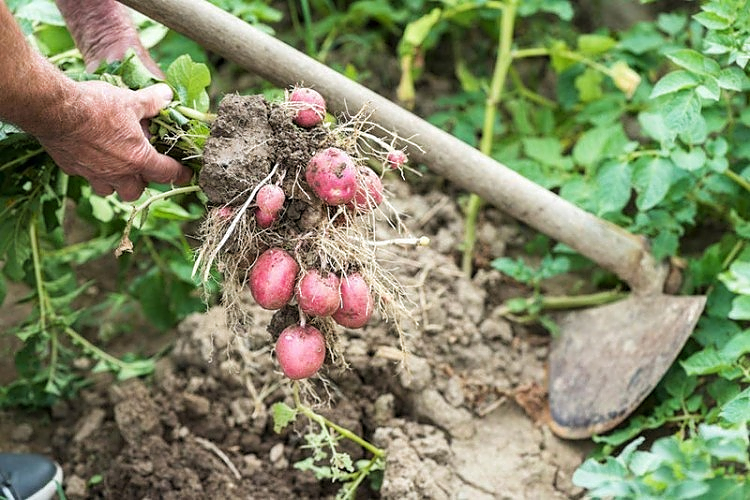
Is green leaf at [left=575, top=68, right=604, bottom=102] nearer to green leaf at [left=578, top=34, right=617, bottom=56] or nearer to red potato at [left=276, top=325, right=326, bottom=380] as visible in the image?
green leaf at [left=578, top=34, right=617, bottom=56]

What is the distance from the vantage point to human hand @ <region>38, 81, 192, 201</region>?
1592 mm

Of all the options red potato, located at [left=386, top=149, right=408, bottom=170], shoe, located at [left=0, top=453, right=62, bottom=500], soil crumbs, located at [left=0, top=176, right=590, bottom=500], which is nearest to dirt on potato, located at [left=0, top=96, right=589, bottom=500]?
soil crumbs, located at [left=0, top=176, right=590, bottom=500]

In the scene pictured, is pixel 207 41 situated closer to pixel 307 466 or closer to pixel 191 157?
pixel 191 157

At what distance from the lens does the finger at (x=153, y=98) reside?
1.71m

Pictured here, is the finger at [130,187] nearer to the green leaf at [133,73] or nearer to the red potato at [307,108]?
the green leaf at [133,73]

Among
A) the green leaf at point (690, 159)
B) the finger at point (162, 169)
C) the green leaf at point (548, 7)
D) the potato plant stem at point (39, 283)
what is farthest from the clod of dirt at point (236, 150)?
the green leaf at point (548, 7)

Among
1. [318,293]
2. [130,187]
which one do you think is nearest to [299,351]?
[318,293]

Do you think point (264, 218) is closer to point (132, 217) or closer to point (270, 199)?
point (270, 199)

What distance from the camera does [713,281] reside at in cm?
229

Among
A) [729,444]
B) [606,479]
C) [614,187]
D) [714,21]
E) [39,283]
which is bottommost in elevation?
[39,283]

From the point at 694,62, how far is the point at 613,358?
0.77 meters

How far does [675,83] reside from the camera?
197cm

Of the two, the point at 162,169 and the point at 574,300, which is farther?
the point at 574,300

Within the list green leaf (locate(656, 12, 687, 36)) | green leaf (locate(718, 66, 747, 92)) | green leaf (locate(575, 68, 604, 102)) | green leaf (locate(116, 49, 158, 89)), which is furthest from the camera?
green leaf (locate(575, 68, 604, 102))
